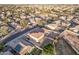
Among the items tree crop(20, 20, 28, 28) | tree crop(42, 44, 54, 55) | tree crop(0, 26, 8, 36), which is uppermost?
tree crop(20, 20, 28, 28)

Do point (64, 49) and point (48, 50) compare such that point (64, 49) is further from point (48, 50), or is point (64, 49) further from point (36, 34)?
point (36, 34)

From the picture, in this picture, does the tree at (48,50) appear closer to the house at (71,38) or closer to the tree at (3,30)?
the house at (71,38)

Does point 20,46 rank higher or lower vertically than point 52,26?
lower

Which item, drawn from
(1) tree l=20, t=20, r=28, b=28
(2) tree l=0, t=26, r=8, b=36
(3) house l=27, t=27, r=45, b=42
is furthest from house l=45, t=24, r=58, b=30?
(2) tree l=0, t=26, r=8, b=36

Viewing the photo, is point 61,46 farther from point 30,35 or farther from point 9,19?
point 9,19

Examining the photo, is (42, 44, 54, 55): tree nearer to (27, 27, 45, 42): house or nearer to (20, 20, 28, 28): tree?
(27, 27, 45, 42): house

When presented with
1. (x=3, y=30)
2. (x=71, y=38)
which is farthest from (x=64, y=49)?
(x=3, y=30)

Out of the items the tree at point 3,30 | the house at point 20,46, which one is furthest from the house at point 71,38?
the tree at point 3,30
